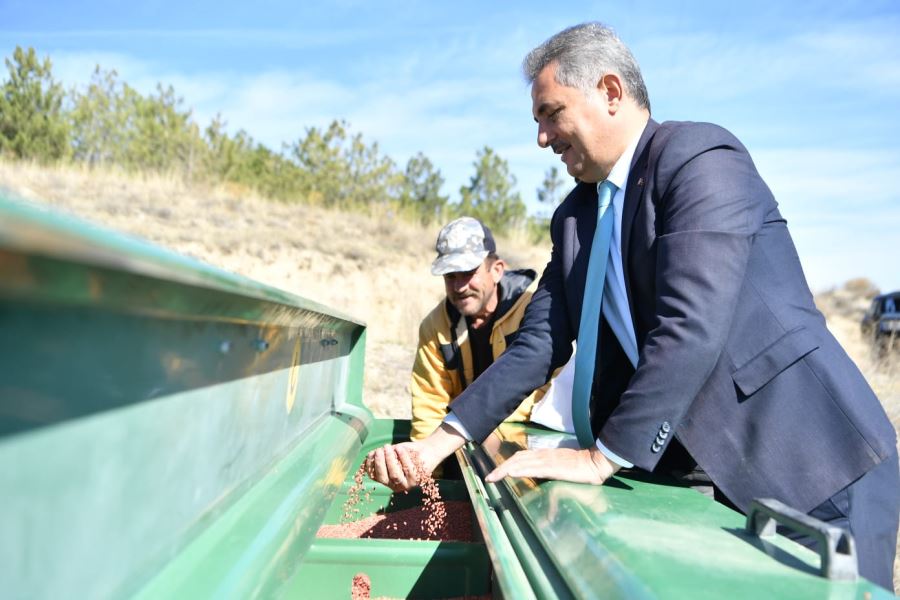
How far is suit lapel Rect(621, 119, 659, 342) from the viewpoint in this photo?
6.05ft

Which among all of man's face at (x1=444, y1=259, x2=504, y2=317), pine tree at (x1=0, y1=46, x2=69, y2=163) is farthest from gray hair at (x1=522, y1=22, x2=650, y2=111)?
pine tree at (x1=0, y1=46, x2=69, y2=163)

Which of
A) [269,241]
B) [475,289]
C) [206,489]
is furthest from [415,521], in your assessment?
[269,241]

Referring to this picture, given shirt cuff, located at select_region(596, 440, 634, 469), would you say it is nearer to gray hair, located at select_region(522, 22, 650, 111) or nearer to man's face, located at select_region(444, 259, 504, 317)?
gray hair, located at select_region(522, 22, 650, 111)

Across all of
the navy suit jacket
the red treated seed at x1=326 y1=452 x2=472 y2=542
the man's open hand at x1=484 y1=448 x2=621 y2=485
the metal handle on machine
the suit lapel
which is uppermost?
the suit lapel

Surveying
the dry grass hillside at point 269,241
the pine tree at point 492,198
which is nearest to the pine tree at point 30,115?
the dry grass hillside at point 269,241

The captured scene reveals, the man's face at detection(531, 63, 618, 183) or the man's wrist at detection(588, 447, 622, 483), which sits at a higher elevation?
the man's face at detection(531, 63, 618, 183)

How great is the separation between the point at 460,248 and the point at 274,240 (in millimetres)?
11389

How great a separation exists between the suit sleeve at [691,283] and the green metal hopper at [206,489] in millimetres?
199

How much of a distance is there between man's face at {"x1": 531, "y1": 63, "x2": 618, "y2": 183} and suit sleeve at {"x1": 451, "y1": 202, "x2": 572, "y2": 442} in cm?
35

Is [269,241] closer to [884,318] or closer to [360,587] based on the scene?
[884,318]

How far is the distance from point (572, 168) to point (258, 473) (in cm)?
121

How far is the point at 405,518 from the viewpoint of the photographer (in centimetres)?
265

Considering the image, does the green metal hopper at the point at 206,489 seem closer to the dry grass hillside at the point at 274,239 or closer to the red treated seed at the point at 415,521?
the red treated seed at the point at 415,521

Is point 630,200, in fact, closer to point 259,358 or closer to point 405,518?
point 259,358
